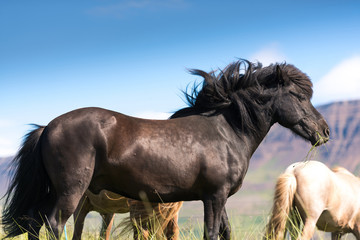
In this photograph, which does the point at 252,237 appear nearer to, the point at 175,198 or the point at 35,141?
the point at 175,198

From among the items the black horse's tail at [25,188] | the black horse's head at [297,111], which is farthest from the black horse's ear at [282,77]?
the black horse's tail at [25,188]

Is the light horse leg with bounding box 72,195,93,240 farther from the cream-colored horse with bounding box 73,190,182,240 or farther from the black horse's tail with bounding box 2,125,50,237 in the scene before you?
the black horse's tail with bounding box 2,125,50,237

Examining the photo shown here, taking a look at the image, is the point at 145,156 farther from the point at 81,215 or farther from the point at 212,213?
the point at 81,215

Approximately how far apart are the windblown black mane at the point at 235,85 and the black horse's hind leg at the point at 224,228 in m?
1.15

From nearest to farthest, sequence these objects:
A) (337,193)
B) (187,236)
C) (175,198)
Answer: (175,198) < (187,236) < (337,193)

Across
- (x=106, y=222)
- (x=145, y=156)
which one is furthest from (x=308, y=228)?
(x=145, y=156)

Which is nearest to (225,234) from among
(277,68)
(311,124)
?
(311,124)

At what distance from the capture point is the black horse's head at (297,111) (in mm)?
4676

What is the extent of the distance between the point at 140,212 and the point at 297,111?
242 cm

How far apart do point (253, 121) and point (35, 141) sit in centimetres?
233

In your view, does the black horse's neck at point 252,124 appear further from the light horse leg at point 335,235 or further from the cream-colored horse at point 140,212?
the light horse leg at point 335,235

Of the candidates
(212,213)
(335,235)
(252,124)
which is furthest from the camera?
(335,235)

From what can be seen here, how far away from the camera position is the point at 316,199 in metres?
7.50

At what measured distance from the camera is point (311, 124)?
471cm
